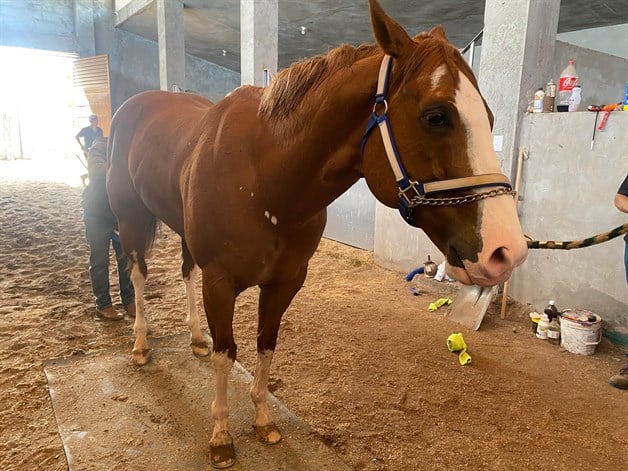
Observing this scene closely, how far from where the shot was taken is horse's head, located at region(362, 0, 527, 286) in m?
0.93

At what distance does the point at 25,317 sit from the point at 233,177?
2.41 meters

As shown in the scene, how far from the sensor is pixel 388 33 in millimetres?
1017

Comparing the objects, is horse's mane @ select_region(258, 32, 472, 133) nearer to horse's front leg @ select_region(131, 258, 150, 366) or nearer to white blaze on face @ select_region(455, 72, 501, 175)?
white blaze on face @ select_region(455, 72, 501, 175)

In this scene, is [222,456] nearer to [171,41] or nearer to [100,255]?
[100,255]

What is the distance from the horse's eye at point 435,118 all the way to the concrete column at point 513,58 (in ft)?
8.72

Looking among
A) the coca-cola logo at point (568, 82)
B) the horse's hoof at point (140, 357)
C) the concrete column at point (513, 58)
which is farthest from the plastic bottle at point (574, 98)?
the horse's hoof at point (140, 357)

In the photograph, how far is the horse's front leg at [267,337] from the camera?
1.80m

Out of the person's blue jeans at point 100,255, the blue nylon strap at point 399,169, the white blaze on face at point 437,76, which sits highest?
the white blaze on face at point 437,76

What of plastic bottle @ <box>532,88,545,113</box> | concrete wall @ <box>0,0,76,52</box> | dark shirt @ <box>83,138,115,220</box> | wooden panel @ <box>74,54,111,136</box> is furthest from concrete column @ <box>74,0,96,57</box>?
plastic bottle @ <box>532,88,545,113</box>

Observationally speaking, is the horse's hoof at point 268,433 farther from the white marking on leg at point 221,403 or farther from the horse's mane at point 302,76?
the horse's mane at point 302,76

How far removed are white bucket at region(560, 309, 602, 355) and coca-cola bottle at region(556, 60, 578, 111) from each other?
1.51m

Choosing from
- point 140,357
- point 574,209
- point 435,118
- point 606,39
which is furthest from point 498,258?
point 606,39

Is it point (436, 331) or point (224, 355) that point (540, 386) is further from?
point (224, 355)

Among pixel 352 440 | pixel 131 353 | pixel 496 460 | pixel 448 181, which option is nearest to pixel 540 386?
pixel 496 460
